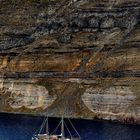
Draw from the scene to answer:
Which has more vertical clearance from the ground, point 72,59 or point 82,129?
point 72,59

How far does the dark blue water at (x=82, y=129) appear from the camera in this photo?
316ft

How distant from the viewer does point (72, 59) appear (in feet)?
393

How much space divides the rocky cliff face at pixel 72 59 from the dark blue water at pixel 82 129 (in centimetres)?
236

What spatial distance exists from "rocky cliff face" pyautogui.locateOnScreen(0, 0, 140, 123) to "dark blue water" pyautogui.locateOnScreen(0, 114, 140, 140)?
236cm

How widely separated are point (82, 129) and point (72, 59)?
72.2 ft

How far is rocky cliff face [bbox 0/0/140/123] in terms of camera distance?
10881 cm

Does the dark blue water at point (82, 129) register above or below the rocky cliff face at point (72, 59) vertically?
below

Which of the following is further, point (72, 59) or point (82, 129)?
point (72, 59)

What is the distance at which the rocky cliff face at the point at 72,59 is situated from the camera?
108812 mm

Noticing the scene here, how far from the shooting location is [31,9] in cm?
13225

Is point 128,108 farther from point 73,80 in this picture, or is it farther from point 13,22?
point 13,22

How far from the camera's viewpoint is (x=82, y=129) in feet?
333

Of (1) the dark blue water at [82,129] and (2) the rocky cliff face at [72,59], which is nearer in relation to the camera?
(1) the dark blue water at [82,129]

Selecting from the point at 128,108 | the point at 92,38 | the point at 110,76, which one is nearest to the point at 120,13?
the point at 92,38
